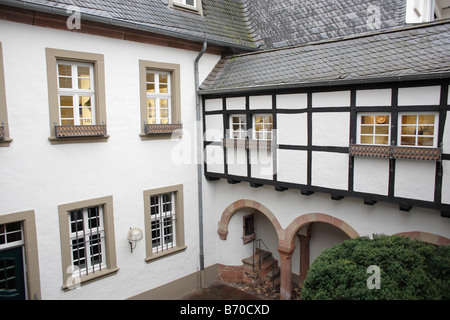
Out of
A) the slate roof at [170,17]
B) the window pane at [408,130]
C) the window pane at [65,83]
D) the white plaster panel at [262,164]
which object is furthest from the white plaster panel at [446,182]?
the window pane at [65,83]

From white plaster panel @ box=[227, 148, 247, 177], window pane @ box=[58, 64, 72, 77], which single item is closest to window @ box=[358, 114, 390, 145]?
white plaster panel @ box=[227, 148, 247, 177]

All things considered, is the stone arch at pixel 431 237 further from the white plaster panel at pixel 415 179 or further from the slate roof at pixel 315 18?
the slate roof at pixel 315 18

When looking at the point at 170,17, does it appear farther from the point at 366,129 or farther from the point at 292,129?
the point at 366,129

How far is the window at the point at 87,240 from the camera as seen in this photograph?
7.15m

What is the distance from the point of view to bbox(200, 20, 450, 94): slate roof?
20.1 ft

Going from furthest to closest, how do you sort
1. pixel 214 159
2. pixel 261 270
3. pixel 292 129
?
pixel 261 270
pixel 214 159
pixel 292 129

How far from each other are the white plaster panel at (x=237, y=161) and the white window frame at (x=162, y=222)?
1622 millimetres

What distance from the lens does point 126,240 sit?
8.09m

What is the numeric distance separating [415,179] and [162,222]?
5.63 meters

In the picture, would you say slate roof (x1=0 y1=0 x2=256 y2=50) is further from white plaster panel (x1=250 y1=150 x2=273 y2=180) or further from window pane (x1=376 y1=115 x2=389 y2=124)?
window pane (x1=376 y1=115 x2=389 y2=124)

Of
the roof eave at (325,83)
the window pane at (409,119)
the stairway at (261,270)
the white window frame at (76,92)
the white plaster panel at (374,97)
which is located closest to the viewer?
the roof eave at (325,83)

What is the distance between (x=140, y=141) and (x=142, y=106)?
775 mm

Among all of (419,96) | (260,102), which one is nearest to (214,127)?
(260,102)

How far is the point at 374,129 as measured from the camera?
21.7ft
